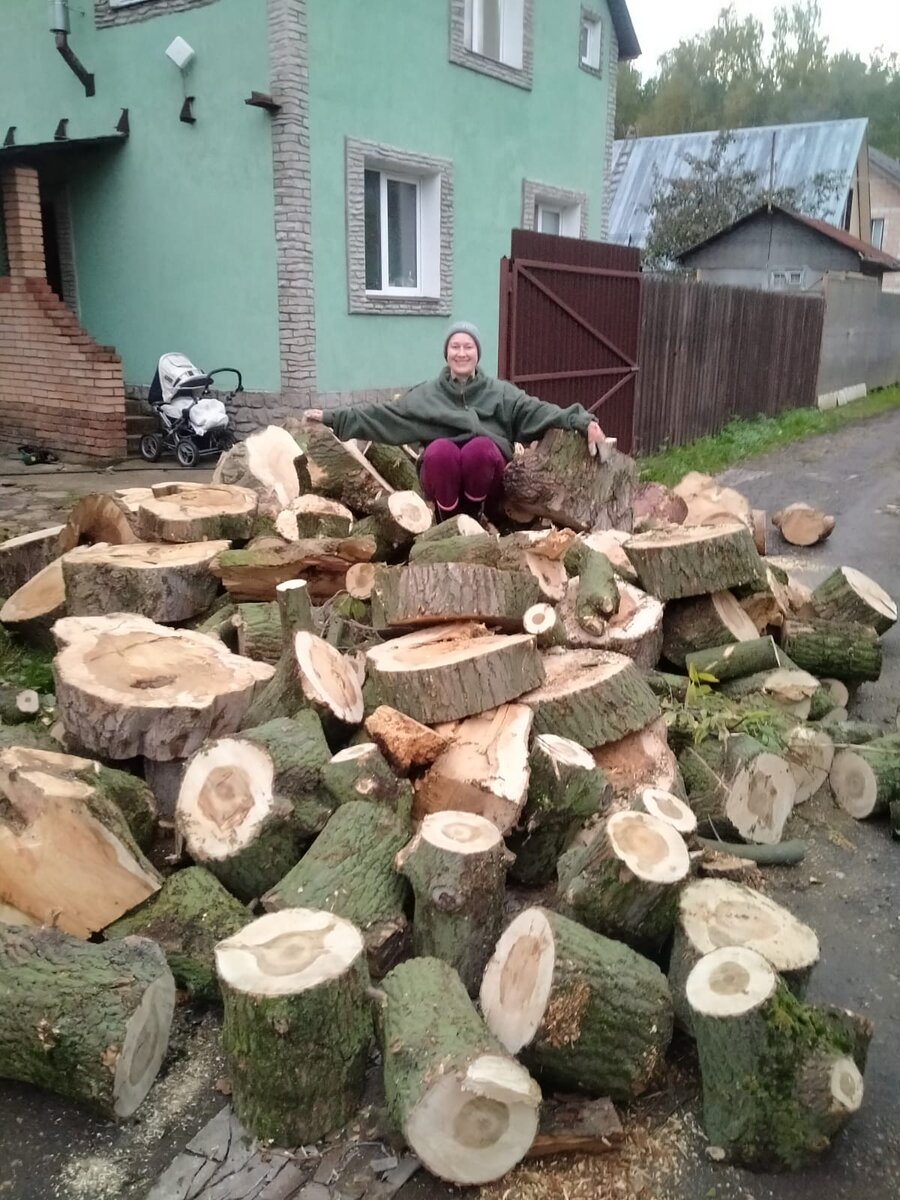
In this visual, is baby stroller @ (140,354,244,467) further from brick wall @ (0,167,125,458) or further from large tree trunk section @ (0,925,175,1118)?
large tree trunk section @ (0,925,175,1118)

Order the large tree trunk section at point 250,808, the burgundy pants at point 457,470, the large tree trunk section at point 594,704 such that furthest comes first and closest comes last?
1. the burgundy pants at point 457,470
2. the large tree trunk section at point 594,704
3. the large tree trunk section at point 250,808

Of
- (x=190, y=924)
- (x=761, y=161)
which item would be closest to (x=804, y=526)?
(x=190, y=924)

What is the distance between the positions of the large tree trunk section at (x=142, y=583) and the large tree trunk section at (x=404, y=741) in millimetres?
1319

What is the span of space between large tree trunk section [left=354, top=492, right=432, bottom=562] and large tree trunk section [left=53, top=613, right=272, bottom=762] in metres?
1.19

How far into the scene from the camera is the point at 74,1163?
6.44ft

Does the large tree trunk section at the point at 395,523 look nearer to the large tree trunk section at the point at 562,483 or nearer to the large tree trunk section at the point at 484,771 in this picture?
the large tree trunk section at the point at 562,483

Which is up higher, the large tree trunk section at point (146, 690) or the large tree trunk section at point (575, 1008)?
the large tree trunk section at point (146, 690)

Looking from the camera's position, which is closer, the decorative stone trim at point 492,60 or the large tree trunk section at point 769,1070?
the large tree trunk section at point 769,1070

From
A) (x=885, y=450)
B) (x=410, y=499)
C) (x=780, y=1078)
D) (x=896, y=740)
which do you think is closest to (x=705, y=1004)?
(x=780, y=1078)

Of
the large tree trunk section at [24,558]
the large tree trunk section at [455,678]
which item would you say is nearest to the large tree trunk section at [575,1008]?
the large tree trunk section at [455,678]

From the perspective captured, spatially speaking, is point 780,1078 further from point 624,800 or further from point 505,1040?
point 624,800

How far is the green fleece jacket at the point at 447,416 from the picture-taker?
4.79m

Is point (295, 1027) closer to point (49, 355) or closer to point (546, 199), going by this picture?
point (49, 355)

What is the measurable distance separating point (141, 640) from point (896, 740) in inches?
109
